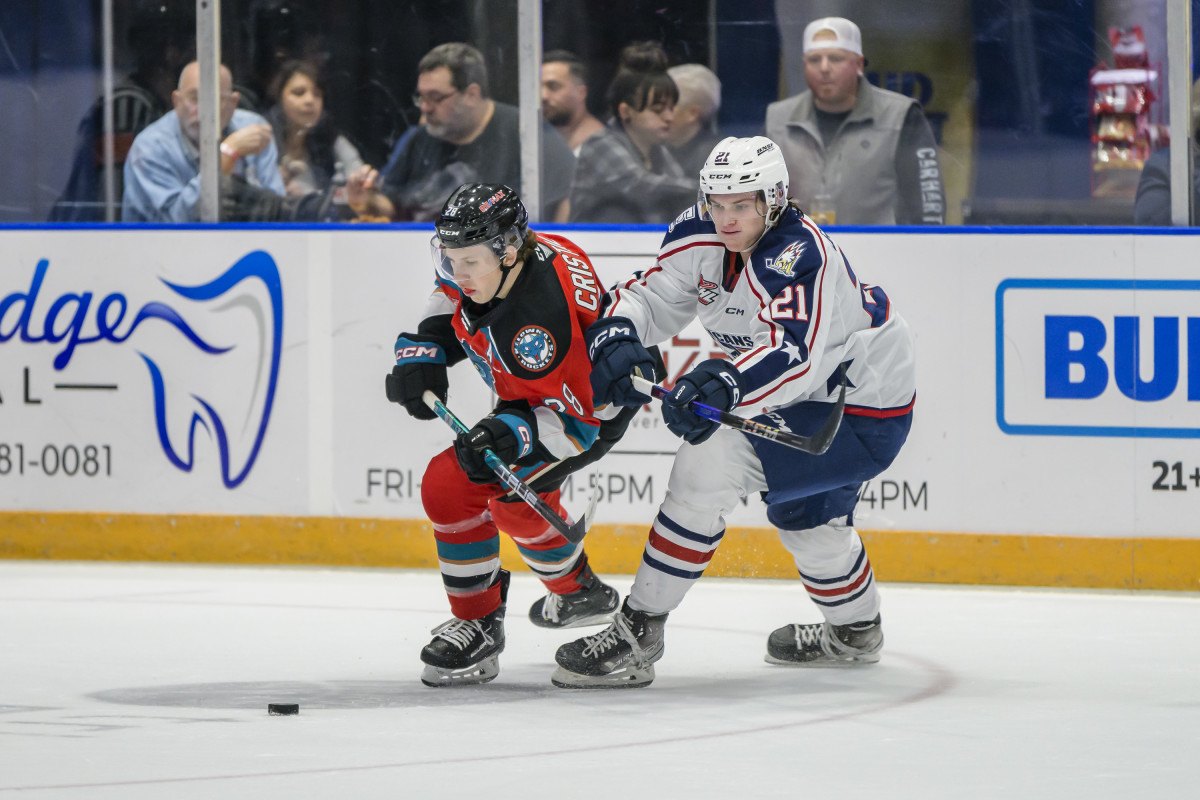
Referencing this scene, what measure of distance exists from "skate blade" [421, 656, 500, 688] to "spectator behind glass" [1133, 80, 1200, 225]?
251cm

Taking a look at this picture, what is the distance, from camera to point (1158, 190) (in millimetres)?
4883

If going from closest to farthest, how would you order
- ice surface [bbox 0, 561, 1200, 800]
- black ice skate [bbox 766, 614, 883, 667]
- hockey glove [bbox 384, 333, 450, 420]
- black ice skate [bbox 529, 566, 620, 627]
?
ice surface [bbox 0, 561, 1200, 800], hockey glove [bbox 384, 333, 450, 420], black ice skate [bbox 766, 614, 883, 667], black ice skate [bbox 529, 566, 620, 627]

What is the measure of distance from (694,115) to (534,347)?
201 centimetres

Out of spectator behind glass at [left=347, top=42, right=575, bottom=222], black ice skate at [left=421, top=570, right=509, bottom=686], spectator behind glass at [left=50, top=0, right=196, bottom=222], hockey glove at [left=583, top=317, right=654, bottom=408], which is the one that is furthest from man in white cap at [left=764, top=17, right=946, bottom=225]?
black ice skate at [left=421, top=570, right=509, bottom=686]

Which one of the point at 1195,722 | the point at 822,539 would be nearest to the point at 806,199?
the point at 822,539

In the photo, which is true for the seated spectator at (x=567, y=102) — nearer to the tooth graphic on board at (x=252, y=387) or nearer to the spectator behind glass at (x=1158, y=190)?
the tooth graphic on board at (x=252, y=387)

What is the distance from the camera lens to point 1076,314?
189 inches

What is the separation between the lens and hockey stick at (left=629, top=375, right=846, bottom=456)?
3357 mm

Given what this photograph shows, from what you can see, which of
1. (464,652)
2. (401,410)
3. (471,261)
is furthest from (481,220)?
(401,410)

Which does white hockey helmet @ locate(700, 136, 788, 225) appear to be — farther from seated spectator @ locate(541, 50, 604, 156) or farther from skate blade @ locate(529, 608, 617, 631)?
seated spectator @ locate(541, 50, 604, 156)

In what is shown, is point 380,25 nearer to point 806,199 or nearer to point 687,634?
point 806,199

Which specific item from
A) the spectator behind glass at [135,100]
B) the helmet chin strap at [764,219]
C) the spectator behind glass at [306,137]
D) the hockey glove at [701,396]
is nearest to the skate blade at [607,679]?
the hockey glove at [701,396]

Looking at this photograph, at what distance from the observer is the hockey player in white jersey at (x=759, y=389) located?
3332 millimetres

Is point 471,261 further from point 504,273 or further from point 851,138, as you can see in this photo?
point 851,138
